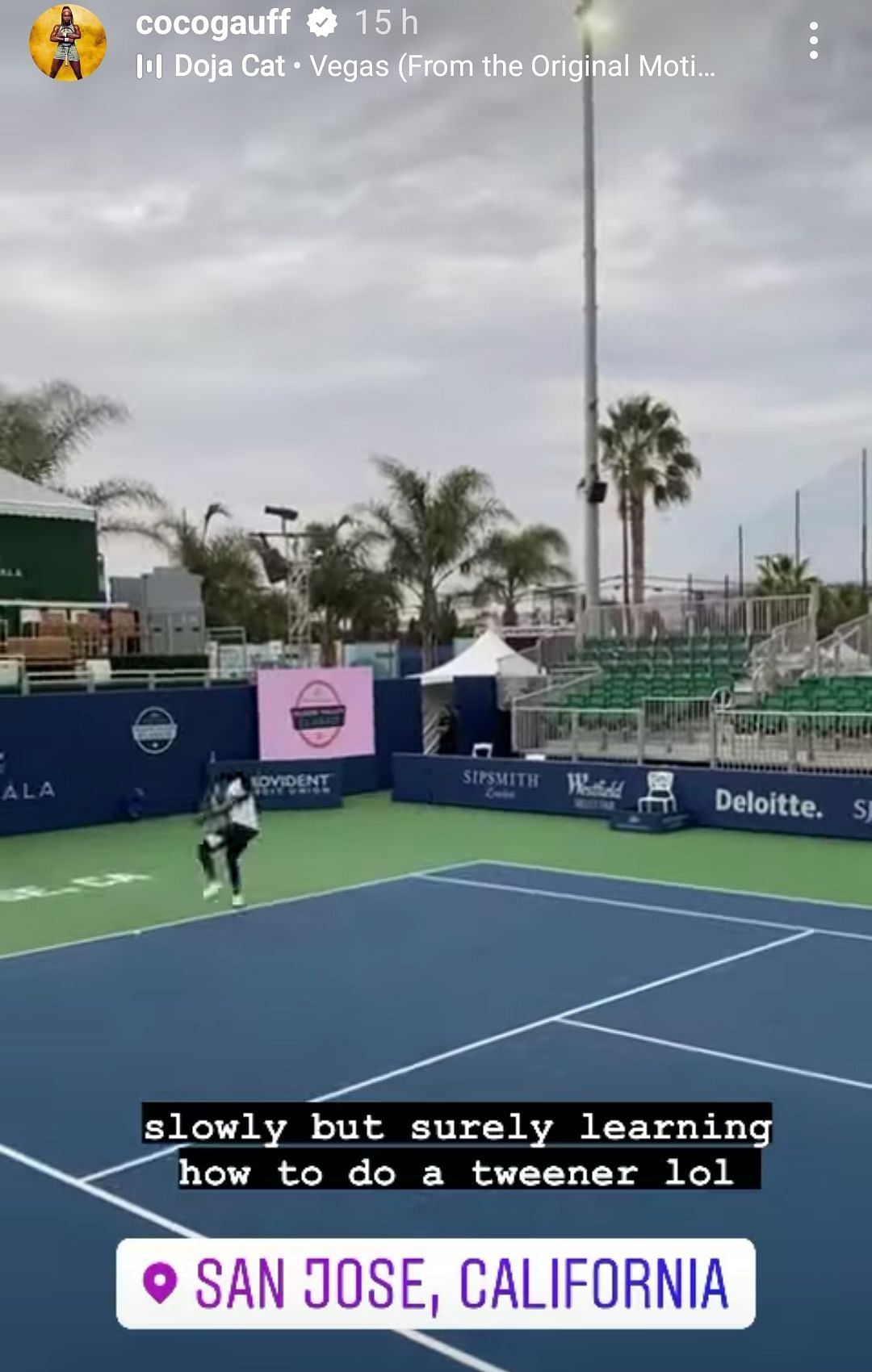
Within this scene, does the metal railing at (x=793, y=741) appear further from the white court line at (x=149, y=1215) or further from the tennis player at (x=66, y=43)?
the white court line at (x=149, y=1215)

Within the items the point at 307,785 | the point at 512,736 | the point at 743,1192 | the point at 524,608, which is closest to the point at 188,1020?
the point at 743,1192

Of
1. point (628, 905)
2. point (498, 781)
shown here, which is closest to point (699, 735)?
point (498, 781)

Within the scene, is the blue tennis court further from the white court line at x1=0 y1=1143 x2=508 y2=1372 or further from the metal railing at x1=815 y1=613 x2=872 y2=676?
the metal railing at x1=815 y1=613 x2=872 y2=676

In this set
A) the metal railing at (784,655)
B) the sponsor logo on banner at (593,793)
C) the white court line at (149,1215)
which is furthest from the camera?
the metal railing at (784,655)

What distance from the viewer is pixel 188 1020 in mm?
10242

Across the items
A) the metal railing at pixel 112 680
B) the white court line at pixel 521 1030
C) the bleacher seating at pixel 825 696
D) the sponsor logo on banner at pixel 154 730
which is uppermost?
the metal railing at pixel 112 680

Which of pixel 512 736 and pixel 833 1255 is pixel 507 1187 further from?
pixel 512 736

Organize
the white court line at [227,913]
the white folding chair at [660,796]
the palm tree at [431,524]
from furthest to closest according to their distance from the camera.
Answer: the palm tree at [431,524]
the white folding chair at [660,796]
the white court line at [227,913]

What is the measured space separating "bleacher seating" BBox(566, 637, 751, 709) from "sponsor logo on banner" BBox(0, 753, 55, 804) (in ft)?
34.6

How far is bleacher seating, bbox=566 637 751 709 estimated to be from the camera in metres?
26.8

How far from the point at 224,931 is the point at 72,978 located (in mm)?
2201

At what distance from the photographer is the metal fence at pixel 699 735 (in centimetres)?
2256

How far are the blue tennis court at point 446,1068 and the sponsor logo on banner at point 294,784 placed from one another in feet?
31.1

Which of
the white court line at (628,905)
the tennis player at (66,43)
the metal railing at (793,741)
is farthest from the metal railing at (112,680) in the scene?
the tennis player at (66,43)
